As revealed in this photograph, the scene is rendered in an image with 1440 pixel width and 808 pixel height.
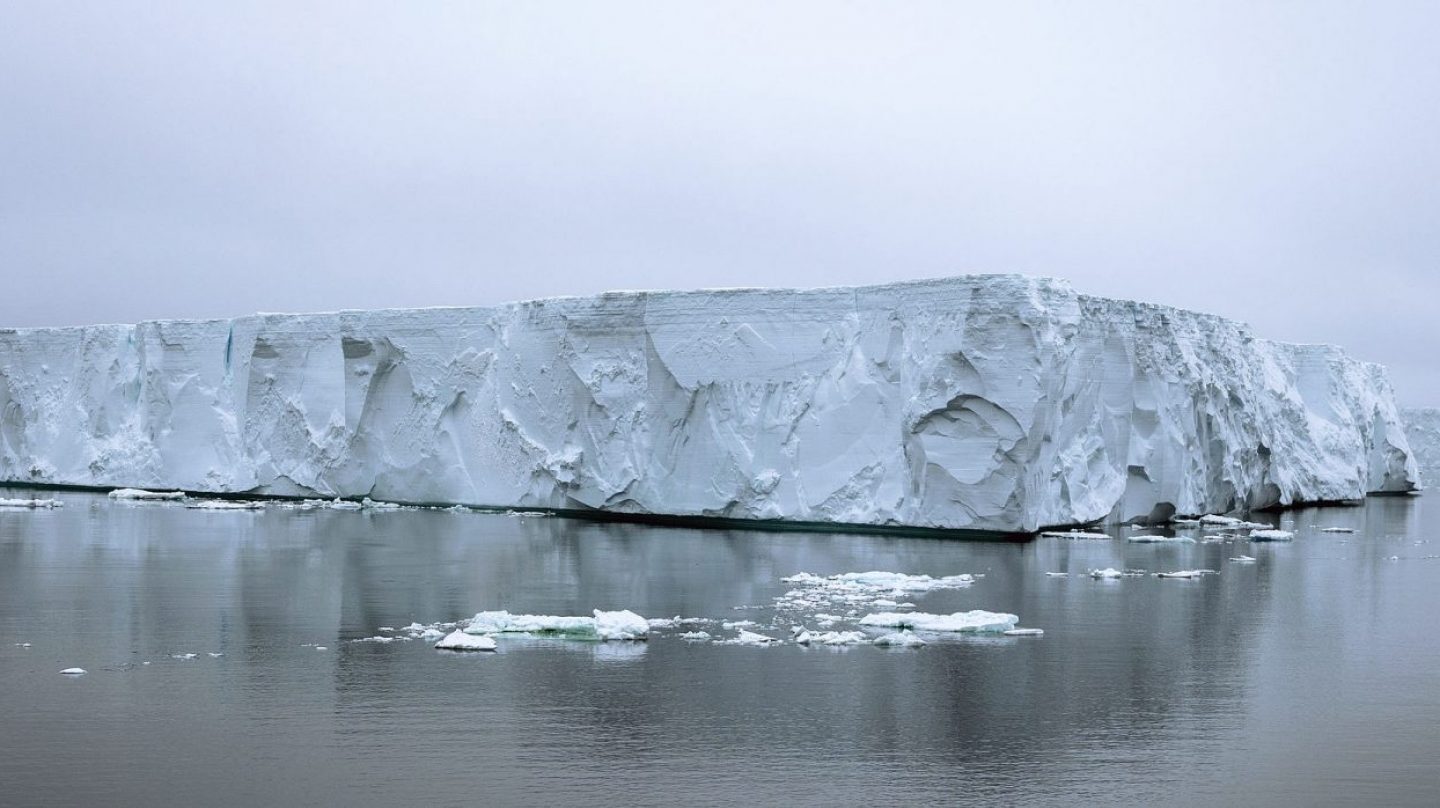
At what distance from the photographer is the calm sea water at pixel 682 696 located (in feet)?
17.3

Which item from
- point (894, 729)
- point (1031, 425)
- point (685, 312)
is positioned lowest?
point (894, 729)

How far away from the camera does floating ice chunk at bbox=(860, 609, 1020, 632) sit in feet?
30.2

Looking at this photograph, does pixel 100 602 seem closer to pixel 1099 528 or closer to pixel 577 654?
pixel 577 654

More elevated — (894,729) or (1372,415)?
(1372,415)

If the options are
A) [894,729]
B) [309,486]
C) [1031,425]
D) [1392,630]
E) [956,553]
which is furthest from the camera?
[309,486]

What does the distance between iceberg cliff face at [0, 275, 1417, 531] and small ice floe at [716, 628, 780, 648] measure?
29.0ft

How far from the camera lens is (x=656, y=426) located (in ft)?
66.6

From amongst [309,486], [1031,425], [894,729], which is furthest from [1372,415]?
[894,729]

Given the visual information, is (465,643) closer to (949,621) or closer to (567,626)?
(567,626)

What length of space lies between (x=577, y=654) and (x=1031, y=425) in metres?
9.92

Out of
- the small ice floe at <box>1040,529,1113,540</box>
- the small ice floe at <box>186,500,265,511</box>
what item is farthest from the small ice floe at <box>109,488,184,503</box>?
the small ice floe at <box>1040,529,1113,540</box>

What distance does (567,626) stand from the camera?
8.81 metres

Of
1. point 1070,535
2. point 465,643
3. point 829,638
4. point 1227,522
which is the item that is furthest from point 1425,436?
point 465,643

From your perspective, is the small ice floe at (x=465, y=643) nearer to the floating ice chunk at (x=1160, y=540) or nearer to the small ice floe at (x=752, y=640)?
the small ice floe at (x=752, y=640)
